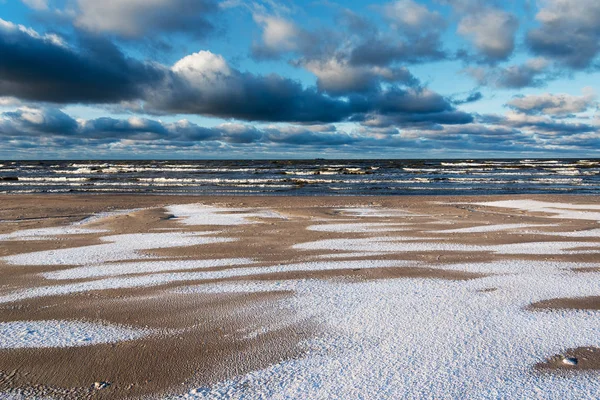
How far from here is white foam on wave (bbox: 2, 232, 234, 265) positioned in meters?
7.60

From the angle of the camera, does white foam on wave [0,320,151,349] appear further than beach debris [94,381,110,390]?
Yes

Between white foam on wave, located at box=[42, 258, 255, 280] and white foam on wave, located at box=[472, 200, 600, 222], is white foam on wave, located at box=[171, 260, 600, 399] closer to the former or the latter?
white foam on wave, located at box=[42, 258, 255, 280]

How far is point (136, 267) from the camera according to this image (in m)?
7.14

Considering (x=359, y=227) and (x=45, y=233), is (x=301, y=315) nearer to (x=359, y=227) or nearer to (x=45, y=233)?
(x=359, y=227)

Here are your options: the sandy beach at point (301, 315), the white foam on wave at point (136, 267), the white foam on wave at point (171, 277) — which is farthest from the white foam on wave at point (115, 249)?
the white foam on wave at point (171, 277)

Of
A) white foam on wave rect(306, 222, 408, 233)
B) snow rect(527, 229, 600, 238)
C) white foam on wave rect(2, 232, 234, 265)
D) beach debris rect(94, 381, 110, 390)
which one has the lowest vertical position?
white foam on wave rect(2, 232, 234, 265)

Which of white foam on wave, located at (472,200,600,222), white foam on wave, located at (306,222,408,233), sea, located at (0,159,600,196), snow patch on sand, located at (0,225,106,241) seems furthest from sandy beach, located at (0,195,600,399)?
sea, located at (0,159,600,196)

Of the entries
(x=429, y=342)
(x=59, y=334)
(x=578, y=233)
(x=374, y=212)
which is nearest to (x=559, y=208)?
(x=578, y=233)

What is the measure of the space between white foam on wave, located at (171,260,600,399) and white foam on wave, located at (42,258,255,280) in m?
1.51

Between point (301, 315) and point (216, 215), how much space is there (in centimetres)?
900

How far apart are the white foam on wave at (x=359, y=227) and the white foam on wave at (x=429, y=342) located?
14.5 feet

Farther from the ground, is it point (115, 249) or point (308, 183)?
point (115, 249)

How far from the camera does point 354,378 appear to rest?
351 centimetres

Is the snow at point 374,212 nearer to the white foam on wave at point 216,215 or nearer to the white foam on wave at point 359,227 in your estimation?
the white foam on wave at point 359,227
